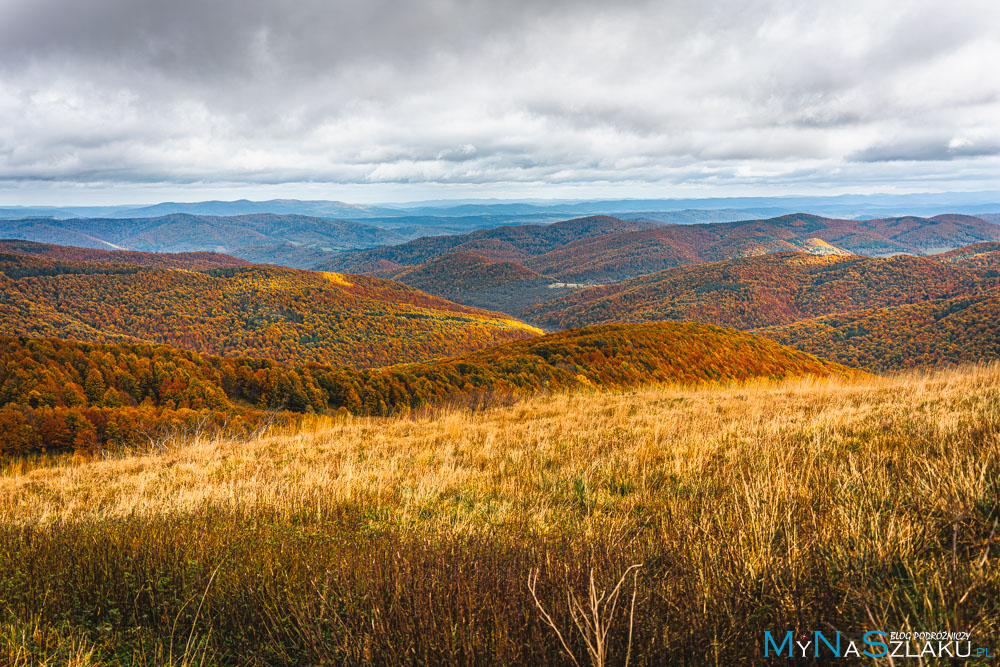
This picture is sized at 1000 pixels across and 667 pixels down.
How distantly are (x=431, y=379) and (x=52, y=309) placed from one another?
154 m

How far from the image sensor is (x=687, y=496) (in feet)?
12.2

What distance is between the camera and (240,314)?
122 m

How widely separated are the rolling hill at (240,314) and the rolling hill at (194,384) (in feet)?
261

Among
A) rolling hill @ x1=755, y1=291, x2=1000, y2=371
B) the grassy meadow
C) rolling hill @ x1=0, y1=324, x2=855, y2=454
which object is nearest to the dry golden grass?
the grassy meadow

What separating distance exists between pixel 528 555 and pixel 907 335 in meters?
95.4

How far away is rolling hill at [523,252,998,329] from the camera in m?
143

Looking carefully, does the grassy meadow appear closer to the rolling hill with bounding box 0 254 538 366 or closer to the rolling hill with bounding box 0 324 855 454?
the rolling hill with bounding box 0 324 855 454

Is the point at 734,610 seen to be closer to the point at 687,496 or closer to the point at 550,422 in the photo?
the point at 687,496

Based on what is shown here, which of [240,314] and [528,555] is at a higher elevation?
[528,555]

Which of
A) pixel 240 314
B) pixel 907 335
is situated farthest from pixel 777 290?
pixel 240 314

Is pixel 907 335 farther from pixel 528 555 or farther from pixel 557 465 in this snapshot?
pixel 528 555

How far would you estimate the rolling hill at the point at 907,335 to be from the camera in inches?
2372

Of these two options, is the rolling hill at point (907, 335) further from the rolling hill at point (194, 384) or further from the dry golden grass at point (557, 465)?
the dry golden grass at point (557, 465)

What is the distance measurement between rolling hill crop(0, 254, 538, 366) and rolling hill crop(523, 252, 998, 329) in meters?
43.1
